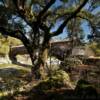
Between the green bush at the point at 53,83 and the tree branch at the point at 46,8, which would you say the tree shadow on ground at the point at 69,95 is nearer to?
the green bush at the point at 53,83

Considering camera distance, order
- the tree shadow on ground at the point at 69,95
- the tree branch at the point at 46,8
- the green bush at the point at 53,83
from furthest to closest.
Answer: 1. the tree branch at the point at 46,8
2. the green bush at the point at 53,83
3. the tree shadow on ground at the point at 69,95

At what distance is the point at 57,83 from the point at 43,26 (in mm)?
6098

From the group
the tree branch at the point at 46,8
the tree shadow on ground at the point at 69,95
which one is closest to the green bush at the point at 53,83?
the tree shadow on ground at the point at 69,95

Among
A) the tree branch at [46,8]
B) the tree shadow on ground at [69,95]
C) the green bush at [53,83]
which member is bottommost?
the tree shadow on ground at [69,95]

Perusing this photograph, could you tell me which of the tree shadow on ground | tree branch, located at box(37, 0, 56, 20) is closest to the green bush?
the tree shadow on ground

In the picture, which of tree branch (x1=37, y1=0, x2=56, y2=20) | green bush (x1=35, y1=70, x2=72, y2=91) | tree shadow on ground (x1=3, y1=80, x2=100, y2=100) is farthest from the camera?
tree branch (x1=37, y1=0, x2=56, y2=20)

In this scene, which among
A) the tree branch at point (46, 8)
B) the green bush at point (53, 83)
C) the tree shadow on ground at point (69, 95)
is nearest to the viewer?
the tree shadow on ground at point (69, 95)

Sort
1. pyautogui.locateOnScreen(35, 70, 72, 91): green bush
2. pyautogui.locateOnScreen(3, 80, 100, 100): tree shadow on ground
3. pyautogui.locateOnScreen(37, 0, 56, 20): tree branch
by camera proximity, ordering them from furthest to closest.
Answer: pyautogui.locateOnScreen(37, 0, 56, 20): tree branch → pyautogui.locateOnScreen(35, 70, 72, 91): green bush → pyautogui.locateOnScreen(3, 80, 100, 100): tree shadow on ground

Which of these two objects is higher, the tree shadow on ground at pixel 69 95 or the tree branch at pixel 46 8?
the tree branch at pixel 46 8

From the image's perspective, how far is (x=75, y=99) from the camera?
40.5 ft

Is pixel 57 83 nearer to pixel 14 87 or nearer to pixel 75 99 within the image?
pixel 14 87

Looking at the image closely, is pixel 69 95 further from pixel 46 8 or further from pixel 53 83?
pixel 46 8

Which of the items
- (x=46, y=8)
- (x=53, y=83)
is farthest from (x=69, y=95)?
(x=46, y=8)

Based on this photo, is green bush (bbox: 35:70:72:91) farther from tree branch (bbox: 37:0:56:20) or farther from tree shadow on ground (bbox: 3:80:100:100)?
tree branch (bbox: 37:0:56:20)
